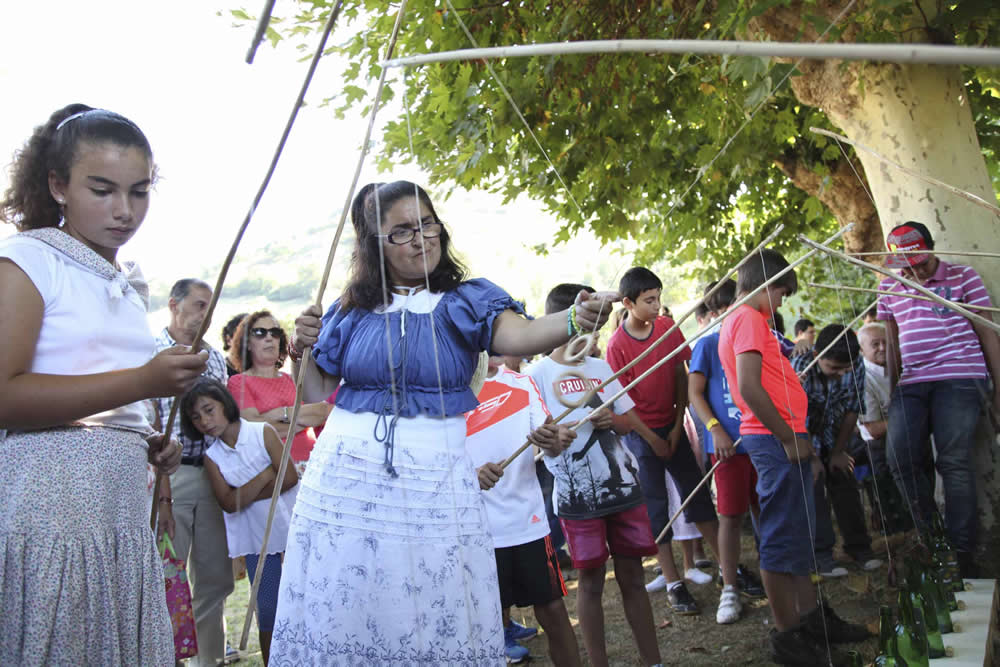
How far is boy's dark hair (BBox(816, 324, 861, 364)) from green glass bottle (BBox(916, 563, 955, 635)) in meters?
1.68

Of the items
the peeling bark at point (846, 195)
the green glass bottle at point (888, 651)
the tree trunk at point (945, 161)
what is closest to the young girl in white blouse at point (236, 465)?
the green glass bottle at point (888, 651)

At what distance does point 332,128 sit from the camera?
16.7ft

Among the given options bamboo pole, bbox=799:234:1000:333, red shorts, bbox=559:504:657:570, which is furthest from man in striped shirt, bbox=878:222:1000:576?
bamboo pole, bbox=799:234:1000:333

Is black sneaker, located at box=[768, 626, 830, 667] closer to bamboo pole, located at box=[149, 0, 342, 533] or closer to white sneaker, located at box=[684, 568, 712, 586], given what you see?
white sneaker, located at box=[684, 568, 712, 586]

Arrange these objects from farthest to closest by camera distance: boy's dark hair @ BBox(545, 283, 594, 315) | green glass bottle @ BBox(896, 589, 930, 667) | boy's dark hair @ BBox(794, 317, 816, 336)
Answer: boy's dark hair @ BBox(794, 317, 816, 336), boy's dark hair @ BBox(545, 283, 594, 315), green glass bottle @ BBox(896, 589, 930, 667)

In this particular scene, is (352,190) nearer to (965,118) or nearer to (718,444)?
(718,444)

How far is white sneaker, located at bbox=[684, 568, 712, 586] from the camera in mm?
4984

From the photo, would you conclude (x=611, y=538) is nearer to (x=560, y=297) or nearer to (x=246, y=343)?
(x=560, y=297)

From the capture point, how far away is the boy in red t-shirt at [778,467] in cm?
335

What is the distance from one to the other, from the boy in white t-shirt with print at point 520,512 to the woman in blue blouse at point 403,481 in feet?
2.81

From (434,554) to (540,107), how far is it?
9.76 ft

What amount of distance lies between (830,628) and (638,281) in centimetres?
174

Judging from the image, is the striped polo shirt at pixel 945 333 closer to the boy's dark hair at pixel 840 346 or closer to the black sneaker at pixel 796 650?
the boy's dark hair at pixel 840 346

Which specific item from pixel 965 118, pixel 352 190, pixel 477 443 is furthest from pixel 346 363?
pixel 965 118
